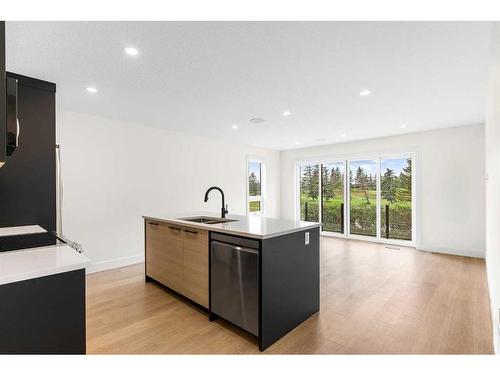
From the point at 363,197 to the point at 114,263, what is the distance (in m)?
5.15

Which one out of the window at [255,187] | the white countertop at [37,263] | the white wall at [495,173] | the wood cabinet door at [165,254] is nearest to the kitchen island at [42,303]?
the white countertop at [37,263]

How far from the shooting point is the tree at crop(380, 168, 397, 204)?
5439 millimetres

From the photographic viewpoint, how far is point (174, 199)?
4703 mm

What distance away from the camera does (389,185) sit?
550cm

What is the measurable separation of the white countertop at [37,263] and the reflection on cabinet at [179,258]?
1171 millimetres

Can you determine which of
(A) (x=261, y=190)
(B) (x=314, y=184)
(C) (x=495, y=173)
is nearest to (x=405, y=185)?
(B) (x=314, y=184)

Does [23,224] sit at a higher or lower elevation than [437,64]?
lower

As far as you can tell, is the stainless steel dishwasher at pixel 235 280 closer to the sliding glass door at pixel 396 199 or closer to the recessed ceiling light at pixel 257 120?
the recessed ceiling light at pixel 257 120

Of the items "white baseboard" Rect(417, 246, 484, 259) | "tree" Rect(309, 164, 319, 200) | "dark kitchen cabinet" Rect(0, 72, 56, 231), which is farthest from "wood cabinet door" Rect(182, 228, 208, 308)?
"tree" Rect(309, 164, 319, 200)

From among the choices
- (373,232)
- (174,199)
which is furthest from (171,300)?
(373,232)

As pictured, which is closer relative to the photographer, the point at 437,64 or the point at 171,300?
the point at 437,64

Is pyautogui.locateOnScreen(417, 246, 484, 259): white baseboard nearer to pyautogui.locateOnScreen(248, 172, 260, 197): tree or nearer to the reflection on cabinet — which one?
pyautogui.locateOnScreen(248, 172, 260, 197): tree
